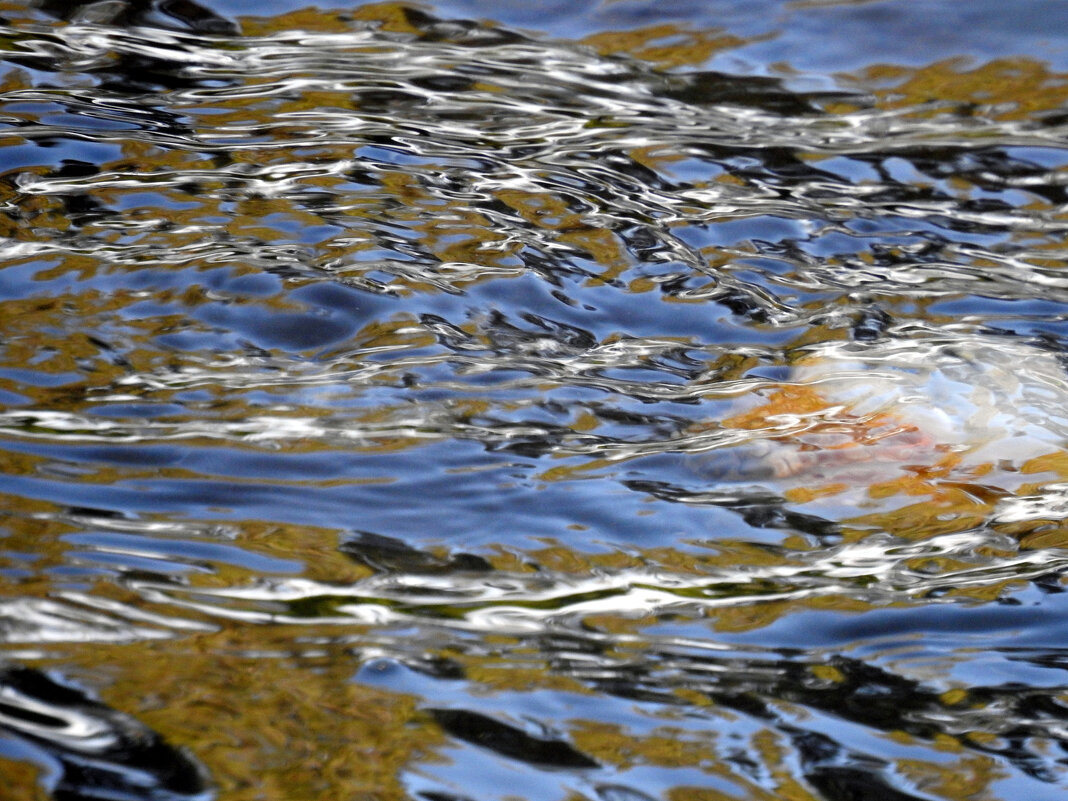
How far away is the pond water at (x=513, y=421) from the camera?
73.7 inches

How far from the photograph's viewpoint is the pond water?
6.15 ft

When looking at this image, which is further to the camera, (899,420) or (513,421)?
(899,420)

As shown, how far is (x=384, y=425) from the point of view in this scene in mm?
2641

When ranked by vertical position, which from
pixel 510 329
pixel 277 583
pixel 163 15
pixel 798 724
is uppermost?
pixel 163 15

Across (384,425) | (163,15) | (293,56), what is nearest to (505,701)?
(384,425)

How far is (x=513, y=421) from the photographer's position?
273cm

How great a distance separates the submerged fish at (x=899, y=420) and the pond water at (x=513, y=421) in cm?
1

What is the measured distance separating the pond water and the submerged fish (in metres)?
0.01

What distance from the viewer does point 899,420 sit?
9.50ft

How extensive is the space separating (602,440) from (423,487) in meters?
0.47

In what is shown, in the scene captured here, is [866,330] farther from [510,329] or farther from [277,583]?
[277,583]

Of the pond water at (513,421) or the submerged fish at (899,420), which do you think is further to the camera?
the submerged fish at (899,420)

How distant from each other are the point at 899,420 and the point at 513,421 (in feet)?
3.17

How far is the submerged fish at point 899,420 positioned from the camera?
2703 millimetres
